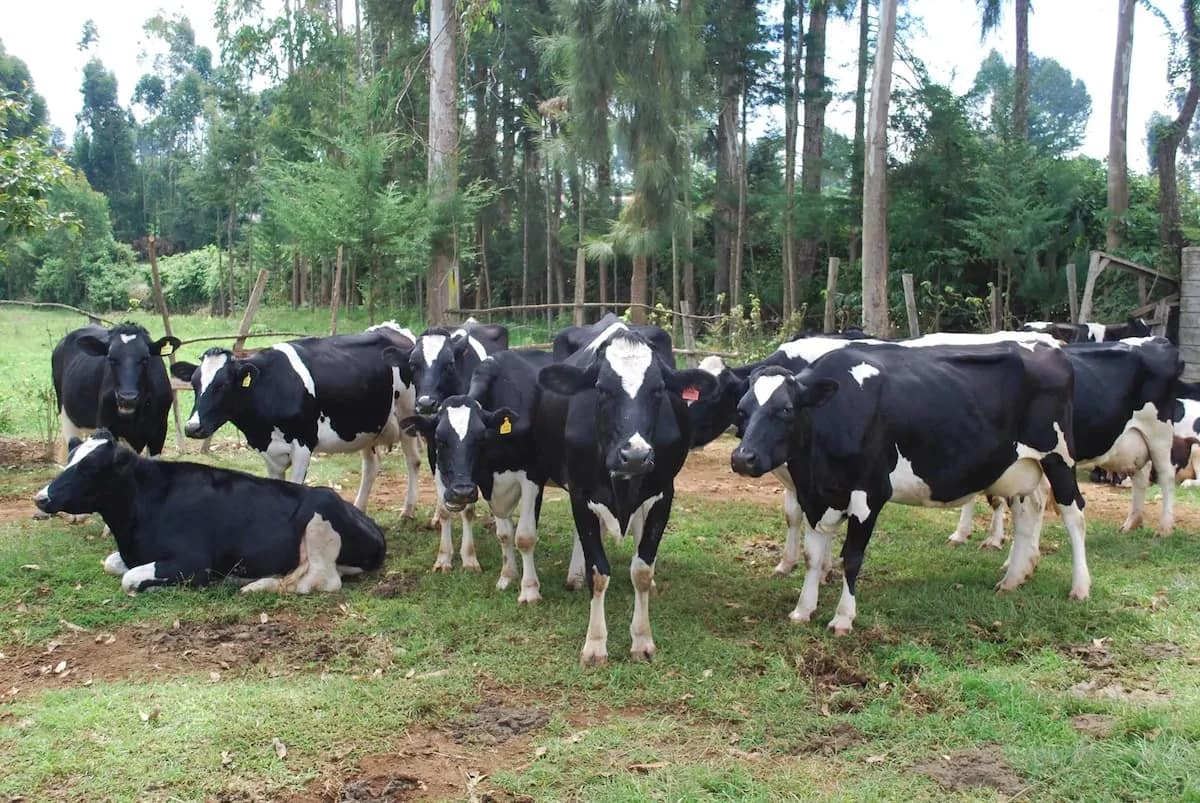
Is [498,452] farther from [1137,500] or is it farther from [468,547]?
[1137,500]

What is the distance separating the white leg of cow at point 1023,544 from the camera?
687cm

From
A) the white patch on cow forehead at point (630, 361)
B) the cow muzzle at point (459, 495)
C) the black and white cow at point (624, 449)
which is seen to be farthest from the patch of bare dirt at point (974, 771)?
the cow muzzle at point (459, 495)

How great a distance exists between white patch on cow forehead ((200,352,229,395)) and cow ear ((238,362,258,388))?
143mm

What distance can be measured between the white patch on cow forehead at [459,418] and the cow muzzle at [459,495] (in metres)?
0.36

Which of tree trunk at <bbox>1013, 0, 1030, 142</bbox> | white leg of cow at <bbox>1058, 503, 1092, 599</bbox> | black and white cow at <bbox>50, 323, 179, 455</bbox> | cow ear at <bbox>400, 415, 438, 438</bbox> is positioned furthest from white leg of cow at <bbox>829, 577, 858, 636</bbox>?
tree trunk at <bbox>1013, 0, 1030, 142</bbox>

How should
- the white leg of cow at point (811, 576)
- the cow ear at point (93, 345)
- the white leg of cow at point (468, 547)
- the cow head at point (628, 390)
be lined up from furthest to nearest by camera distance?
the cow ear at point (93, 345)
the white leg of cow at point (468, 547)
the white leg of cow at point (811, 576)
the cow head at point (628, 390)

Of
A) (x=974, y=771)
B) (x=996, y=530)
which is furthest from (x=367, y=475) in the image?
(x=974, y=771)

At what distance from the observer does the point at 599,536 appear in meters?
5.98

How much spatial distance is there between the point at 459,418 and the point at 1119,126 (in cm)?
1781

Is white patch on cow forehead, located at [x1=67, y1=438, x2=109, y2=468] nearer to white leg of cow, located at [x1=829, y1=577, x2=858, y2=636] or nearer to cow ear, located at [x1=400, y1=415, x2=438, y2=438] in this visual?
cow ear, located at [x1=400, y1=415, x2=438, y2=438]

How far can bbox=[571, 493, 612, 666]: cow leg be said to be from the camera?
18.2 ft

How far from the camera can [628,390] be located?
5.66 metres

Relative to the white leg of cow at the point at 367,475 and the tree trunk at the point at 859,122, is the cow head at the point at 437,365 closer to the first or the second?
the white leg of cow at the point at 367,475

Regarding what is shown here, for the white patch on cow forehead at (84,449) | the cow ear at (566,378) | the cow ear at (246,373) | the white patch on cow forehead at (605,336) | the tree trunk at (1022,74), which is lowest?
the white patch on cow forehead at (84,449)
